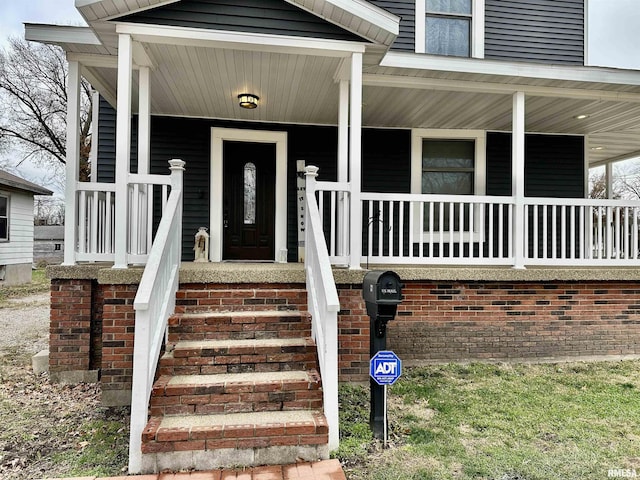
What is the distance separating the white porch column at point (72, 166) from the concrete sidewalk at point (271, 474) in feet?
7.89

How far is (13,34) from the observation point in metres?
18.9

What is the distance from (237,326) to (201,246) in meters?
2.79

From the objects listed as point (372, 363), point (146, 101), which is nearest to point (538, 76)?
point (372, 363)

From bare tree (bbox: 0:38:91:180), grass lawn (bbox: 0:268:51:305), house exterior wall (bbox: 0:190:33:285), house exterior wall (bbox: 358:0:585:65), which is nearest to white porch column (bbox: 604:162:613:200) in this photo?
house exterior wall (bbox: 358:0:585:65)

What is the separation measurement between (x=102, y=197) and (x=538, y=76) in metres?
5.56

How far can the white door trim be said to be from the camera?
6207 mm

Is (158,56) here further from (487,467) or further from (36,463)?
(487,467)

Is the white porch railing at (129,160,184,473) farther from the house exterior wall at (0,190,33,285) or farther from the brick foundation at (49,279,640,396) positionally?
the house exterior wall at (0,190,33,285)

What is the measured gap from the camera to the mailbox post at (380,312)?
2.86m

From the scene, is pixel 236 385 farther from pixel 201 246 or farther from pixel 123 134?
pixel 201 246

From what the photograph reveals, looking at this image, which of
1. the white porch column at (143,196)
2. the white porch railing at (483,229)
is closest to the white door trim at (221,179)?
the white porch railing at (483,229)

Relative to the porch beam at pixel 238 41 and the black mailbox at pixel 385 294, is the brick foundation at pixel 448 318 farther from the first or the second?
the porch beam at pixel 238 41

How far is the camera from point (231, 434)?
258 centimetres

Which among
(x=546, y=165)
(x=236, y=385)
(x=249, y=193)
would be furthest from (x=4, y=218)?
(x=546, y=165)
